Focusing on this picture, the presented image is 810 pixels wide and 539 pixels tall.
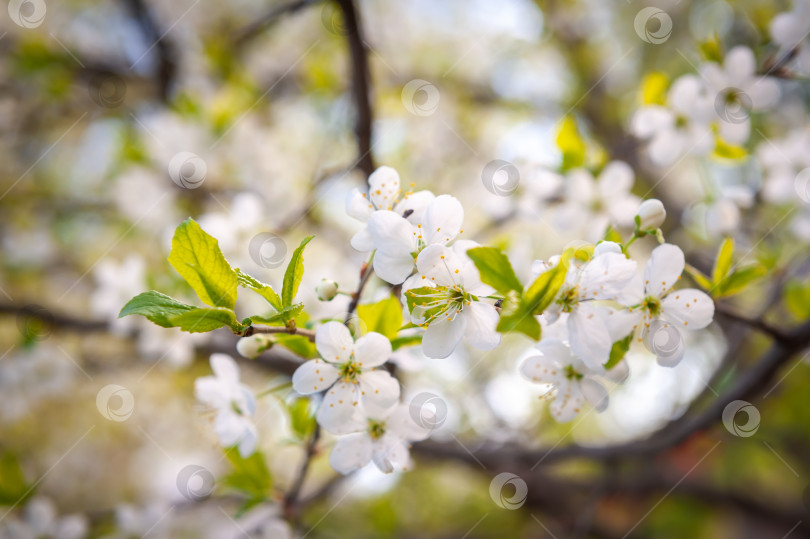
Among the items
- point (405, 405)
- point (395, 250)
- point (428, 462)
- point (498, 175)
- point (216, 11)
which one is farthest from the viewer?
point (216, 11)

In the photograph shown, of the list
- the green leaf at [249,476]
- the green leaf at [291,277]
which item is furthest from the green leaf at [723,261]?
the green leaf at [249,476]

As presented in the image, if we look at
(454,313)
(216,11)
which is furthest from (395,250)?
(216,11)

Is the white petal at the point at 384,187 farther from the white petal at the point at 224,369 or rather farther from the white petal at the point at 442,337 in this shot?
the white petal at the point at 224,369

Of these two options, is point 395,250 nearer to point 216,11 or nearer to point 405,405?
point 405,405

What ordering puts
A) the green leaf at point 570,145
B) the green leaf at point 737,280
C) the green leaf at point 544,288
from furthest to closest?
the green leaf at point 570,145, the green leaf at point 737,280, the green leaf at point 544,288

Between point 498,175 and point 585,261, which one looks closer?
point 585,261

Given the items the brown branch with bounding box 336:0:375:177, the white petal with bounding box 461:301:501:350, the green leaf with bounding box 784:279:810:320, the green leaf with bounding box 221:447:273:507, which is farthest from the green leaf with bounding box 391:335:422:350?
the green leaf with bounding box 784:279:810:320

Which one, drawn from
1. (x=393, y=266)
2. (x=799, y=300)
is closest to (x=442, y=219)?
(x=393, y=266)

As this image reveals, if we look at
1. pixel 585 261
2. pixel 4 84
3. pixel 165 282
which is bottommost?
pixel 4 84

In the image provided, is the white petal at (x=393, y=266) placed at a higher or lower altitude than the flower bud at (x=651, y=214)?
lower
